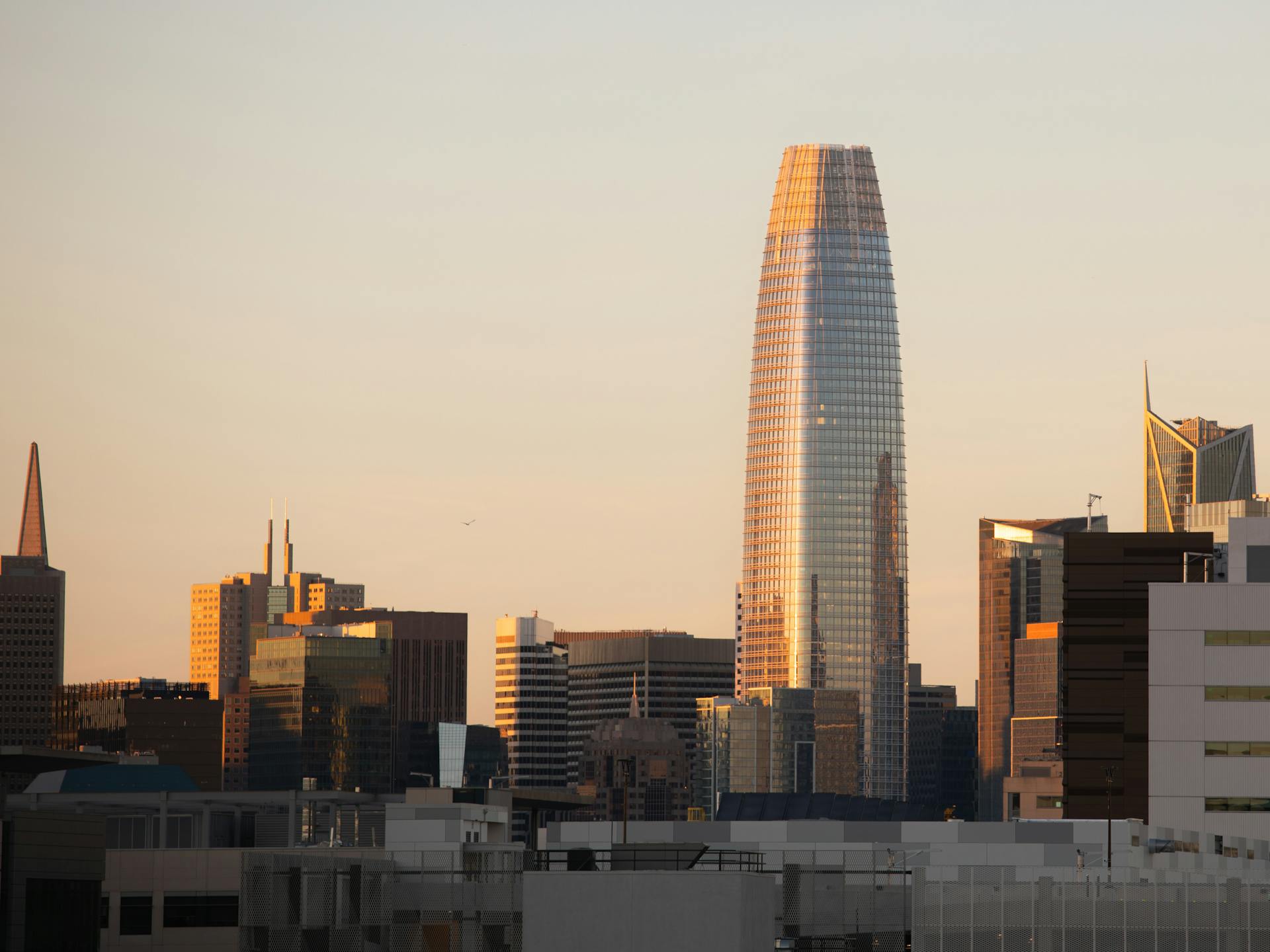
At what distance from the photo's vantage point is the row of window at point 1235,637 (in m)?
168

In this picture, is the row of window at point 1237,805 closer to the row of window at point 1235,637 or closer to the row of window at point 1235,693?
the row of window at point 1235,693

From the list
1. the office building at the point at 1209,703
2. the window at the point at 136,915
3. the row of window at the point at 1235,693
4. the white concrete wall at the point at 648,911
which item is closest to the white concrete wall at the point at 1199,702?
the office building at the point at 1209,703

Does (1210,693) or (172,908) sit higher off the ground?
(1210,693)

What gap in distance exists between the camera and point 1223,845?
5551 inches

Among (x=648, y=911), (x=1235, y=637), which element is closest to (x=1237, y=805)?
(x=1235, y=637)

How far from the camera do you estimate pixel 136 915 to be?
119 m

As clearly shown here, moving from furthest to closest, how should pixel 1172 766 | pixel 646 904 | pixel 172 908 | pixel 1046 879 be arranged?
1. pixel 1172 766
2. pixel 172 908
3. pixel 1046 879
4. pixel 646 904

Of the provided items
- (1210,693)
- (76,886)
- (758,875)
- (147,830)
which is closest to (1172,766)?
(1210,693)

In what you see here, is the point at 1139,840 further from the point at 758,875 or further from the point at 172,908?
the point at 758,875

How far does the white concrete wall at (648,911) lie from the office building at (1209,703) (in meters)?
102

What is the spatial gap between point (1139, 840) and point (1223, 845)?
15945 mm

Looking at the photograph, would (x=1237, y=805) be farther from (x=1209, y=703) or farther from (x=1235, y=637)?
(x=1235, y=637)

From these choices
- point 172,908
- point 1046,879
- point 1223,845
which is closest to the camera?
point 1046,879

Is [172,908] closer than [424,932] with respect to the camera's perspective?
No
